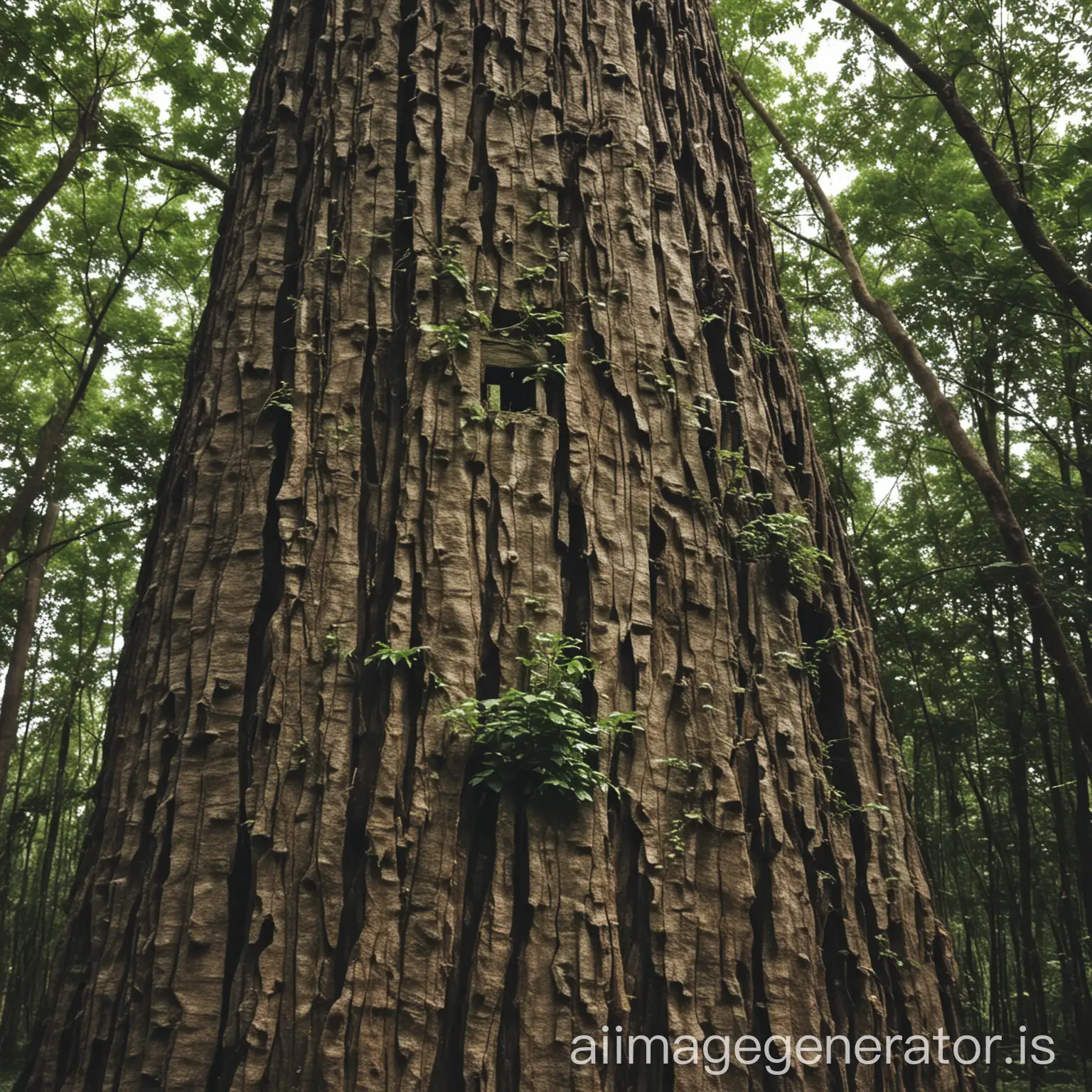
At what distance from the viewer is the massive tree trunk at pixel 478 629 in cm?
174

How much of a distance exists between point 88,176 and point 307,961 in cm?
850

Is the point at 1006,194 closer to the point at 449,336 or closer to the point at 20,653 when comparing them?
the point at 449,336

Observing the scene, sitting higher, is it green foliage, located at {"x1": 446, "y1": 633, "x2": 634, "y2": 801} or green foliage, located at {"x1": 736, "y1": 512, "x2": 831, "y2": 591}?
green foliage, located at {"x1": 736, "y1": 512, "x2": 831, "y2": 591}

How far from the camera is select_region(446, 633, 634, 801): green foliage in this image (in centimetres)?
181

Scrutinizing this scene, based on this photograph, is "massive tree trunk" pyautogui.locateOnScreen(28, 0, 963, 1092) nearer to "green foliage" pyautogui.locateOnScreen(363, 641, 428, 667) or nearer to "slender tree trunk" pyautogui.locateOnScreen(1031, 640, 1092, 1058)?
"green foliage" pyautogui.locateOnScreen(363, 641, 428, 667)

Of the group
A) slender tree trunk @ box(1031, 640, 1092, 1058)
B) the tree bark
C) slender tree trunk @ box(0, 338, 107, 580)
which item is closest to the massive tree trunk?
the tree bark

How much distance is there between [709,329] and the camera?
2547mm

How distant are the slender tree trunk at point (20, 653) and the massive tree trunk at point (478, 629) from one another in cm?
820

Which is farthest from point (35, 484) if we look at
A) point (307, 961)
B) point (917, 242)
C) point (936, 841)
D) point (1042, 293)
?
point (936, 841)

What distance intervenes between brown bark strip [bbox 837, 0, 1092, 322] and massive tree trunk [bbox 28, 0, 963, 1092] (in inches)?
105

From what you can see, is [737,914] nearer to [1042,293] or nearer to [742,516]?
[742,516]

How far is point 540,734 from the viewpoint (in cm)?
182

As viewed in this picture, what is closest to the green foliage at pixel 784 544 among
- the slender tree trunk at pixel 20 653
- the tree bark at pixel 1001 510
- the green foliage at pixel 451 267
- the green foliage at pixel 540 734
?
the green foliage at pixel 540 734

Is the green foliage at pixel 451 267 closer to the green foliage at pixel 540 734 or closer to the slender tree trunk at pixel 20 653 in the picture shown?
the green foliage at pixel 540 734
